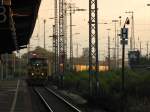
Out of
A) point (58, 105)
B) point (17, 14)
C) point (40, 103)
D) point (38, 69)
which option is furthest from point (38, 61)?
point (17, 14)

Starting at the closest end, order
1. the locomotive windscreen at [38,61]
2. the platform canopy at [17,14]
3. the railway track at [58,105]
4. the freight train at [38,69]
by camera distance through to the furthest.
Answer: the platform canopy at [17,14], the railway track at [58,105], the freight train at [38,69], the locomotive windscreen at [38,61]

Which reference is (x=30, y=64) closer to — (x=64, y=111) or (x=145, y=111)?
(x=64, y=111)

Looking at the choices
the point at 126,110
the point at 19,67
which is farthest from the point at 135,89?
the point at 19,67

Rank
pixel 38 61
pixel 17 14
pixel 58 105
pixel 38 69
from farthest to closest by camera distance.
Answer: pixel 38 61, pixel 38 69, pixel 58 105, pixel 17 14

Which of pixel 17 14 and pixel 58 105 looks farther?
pixel 58 105

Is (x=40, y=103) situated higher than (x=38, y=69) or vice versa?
(x=38, y=69)

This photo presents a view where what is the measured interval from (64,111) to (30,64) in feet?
146

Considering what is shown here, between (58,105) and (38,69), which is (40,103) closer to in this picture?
(58,105)

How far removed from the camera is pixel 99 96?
35.0 m

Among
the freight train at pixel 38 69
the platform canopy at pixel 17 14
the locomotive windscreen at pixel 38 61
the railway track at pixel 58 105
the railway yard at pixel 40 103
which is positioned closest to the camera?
the platform canopy at pixel 17 14

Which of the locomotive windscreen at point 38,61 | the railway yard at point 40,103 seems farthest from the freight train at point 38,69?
the railway yard at point 40,103

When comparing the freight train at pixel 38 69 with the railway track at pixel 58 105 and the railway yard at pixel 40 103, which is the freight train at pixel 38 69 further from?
the railway track at pixel 58 105

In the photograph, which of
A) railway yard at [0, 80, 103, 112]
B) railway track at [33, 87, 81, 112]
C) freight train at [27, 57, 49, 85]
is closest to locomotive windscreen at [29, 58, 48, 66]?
freight train at [27, 57, 49, 85]

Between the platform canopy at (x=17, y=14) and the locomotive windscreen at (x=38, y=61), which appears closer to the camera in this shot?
the platform canopy at (x=17, y=14)
